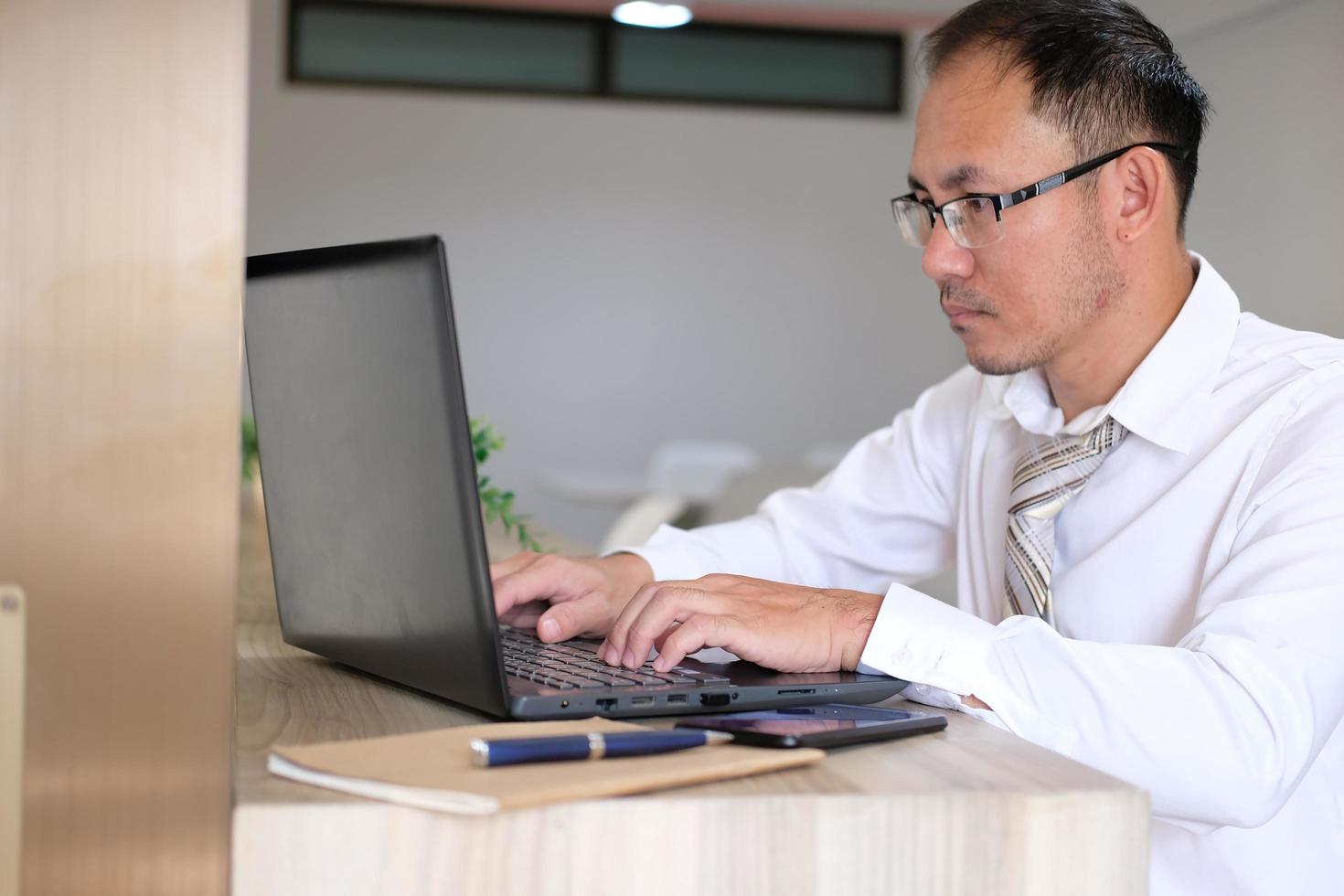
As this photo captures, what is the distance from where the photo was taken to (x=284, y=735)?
2.29ft

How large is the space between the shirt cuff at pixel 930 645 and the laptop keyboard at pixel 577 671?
0.12m

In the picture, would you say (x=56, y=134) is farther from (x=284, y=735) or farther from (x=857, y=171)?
(x=857, y=171)

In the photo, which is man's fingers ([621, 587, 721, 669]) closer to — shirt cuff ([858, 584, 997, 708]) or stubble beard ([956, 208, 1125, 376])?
shirt cuff ([858, 584, 997, 708])

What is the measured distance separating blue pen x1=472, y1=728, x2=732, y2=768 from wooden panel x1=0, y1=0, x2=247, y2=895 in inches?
4.7

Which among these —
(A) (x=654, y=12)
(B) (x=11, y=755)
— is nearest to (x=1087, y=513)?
(B) (x=11, y=755)

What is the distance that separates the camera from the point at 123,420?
532mm

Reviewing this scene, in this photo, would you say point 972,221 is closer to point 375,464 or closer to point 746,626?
point 746,626

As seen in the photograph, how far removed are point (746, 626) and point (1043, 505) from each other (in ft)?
1.55

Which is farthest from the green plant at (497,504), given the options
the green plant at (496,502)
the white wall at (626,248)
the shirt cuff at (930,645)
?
the white wall at (626,248)

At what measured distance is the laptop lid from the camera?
685 mm

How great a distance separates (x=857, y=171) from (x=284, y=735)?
20.7 ft

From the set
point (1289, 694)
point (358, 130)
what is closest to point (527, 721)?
point (1289, 694)

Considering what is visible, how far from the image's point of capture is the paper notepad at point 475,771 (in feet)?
1.83

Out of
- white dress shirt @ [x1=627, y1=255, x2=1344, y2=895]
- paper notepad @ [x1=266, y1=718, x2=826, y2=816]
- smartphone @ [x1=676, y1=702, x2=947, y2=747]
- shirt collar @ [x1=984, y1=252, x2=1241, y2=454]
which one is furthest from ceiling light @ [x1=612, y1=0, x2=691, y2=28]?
paper notepad @ [x1=266, y1=718, x2=826, y2=816]
